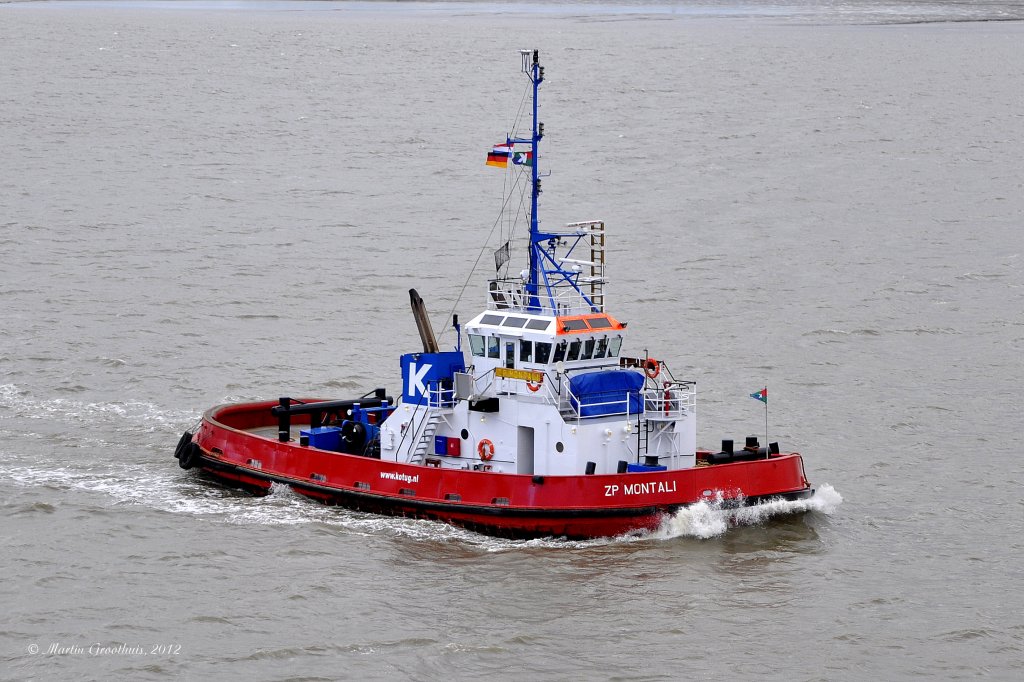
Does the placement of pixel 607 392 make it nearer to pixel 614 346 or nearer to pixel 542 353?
pixel 614 346

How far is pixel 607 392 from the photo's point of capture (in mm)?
22391

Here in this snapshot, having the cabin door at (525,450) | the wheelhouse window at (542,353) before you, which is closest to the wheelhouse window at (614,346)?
the wheelhouse window at (542,353)

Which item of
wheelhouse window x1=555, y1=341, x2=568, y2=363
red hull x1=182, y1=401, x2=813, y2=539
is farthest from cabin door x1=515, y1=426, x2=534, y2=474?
wheelhouse window x1=555, y1=341, x2=568, y2=363

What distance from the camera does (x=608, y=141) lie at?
179ft

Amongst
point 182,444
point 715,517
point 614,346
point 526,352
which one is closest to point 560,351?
point 526,352

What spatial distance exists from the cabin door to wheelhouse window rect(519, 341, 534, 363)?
1022mm

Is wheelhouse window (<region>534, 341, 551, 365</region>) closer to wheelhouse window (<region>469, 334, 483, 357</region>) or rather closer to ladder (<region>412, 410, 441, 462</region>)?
wheelhouse window (<region>469, 334, 483, 357</region>)

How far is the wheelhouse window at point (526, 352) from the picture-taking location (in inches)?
889

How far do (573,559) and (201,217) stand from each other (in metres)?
24.9

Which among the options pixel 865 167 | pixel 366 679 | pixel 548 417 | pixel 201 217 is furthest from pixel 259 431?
pixel 865 167

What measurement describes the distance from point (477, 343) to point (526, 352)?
3.04ft

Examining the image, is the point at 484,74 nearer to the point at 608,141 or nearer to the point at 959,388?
the point at 608,141

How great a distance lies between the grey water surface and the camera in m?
18.8
